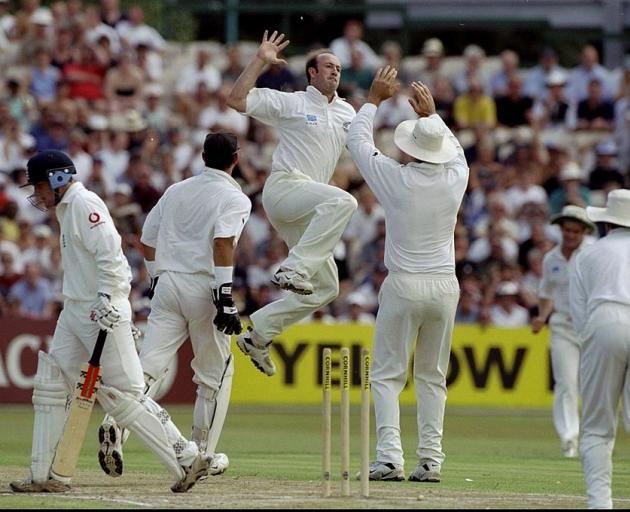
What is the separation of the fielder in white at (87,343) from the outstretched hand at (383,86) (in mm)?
2735

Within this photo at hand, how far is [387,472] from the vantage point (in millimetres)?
12055

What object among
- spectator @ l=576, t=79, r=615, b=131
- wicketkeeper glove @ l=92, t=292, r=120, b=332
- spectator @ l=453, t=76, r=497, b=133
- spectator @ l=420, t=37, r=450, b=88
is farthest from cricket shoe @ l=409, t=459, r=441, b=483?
spectator @ l=576, t=79, r=615, b=131

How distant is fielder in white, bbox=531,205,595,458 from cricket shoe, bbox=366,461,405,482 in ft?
14.8

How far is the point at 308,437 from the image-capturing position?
708 inches

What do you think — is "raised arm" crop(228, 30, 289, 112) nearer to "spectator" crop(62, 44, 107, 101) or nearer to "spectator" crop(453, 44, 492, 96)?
"spectator" crop(62, 44, 107, 101)

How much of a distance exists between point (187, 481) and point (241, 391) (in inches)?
423

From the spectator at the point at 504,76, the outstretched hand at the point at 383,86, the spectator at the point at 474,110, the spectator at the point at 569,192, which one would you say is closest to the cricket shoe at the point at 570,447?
the outstretched hand at the point at 383,86

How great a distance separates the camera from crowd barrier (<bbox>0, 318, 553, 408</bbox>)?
2155cm

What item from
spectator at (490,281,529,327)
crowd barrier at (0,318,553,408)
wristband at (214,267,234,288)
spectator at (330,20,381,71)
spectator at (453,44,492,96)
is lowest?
crowd barrier at (0,318,553,408)

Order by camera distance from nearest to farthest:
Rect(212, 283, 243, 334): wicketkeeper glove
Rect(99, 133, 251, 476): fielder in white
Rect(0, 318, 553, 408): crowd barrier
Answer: Rect(212, 283, 243, 334): wicketkeeper glove → Rect(99, 133, 251, 476): fielder in white → Rect(0, 318, 553, 408): crowd barrier

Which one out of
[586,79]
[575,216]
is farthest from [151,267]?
[586,79]

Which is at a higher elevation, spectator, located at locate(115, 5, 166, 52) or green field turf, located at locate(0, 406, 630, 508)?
spectator, located at locate(115, 5, 166, 52)

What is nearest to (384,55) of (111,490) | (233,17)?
(233,17)

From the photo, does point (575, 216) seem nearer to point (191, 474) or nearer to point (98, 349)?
point (191, 474)
